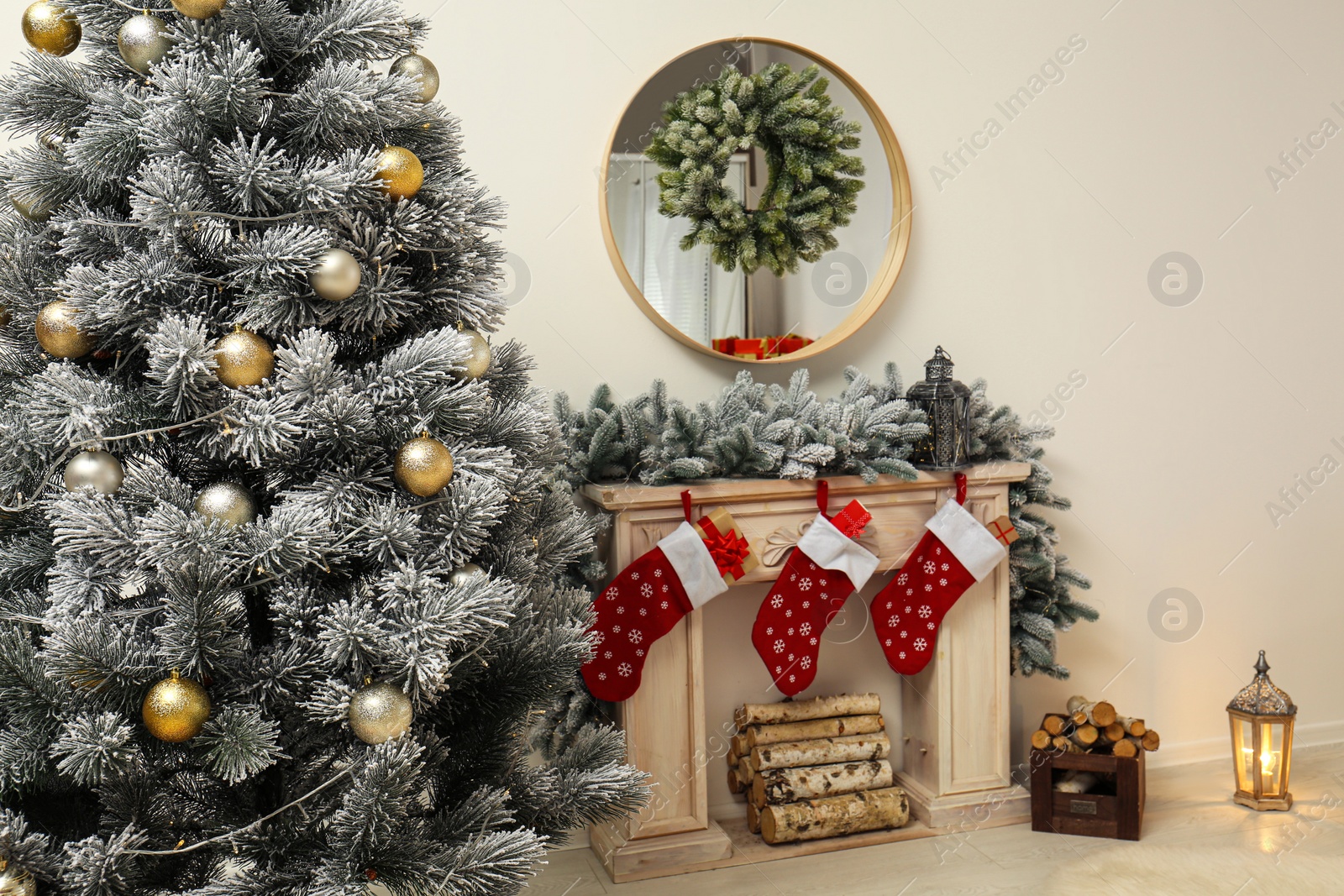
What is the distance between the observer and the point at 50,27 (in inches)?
42.9

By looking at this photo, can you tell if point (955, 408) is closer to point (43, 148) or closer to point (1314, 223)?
point (1314, 223)

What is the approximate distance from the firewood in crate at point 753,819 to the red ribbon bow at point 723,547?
0.64 m

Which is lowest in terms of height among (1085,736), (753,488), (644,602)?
(1085,736)

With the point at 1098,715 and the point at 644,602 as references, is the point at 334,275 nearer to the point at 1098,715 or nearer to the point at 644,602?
the point at 644,602

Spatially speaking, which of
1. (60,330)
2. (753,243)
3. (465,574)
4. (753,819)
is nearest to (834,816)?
(753,819)

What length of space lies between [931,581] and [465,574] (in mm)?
1382

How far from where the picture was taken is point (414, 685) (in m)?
1.02

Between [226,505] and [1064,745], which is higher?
[226,505]

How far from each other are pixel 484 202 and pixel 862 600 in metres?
1.57

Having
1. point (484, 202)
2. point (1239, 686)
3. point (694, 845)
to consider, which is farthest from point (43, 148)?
point (1239, 686)

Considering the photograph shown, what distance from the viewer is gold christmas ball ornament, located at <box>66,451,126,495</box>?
39.3 inches

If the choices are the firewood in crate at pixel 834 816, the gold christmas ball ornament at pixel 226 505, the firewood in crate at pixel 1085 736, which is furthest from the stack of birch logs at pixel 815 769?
the gold christmas ball ornament at pixel 226 505

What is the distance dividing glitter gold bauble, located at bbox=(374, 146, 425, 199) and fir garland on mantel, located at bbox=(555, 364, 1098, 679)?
96 cm

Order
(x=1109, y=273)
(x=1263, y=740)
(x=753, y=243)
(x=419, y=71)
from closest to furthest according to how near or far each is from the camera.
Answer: (x=419, y=71)
(x=753, y=243)
(x=1263, y=740)
(x=1109, y=273)
